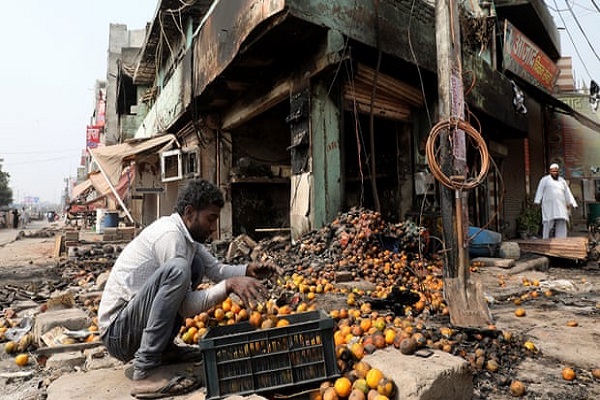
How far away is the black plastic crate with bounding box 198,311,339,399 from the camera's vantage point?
2.01 meters

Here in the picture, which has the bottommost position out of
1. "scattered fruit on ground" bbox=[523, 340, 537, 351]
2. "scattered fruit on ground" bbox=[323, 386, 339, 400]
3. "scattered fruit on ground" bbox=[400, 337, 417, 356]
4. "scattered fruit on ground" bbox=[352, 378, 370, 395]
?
"scattered fruit on ground" bbox=[523, 340, 537, 351]

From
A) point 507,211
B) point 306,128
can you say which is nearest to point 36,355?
point 306,128

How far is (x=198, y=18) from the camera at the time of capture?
11.5 meters

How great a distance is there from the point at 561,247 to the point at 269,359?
25.7 feet

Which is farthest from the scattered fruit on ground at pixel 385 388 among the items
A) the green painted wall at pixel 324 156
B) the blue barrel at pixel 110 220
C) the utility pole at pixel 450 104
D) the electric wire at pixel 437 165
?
the blue barrel at pixel 110 220

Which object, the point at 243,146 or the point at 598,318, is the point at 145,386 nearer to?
the point at 598,318

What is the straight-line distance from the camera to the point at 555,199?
350 inches

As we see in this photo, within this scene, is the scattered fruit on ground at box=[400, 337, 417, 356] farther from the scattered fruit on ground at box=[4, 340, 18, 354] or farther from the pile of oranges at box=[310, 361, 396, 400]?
the scattered fruit on ground at box=[4, 340, 18, 354]

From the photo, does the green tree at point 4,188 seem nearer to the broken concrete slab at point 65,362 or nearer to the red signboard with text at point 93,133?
the red signboard with text at point 93,133

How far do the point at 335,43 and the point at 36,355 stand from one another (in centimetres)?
536

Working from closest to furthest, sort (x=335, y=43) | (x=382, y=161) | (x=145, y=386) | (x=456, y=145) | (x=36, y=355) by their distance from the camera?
(x=145, y=386) < (x=36, y=355) < (x=456, y=145) < (x=335, y=43) < (x=382, y=161)

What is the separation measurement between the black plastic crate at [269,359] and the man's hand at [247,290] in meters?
0.22

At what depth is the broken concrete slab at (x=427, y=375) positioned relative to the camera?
1.98m

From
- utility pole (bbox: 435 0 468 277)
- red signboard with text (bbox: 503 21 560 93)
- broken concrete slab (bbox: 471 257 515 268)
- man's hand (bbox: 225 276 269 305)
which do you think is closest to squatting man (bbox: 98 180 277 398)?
man's hand (bbox: 225 276 269 305)
